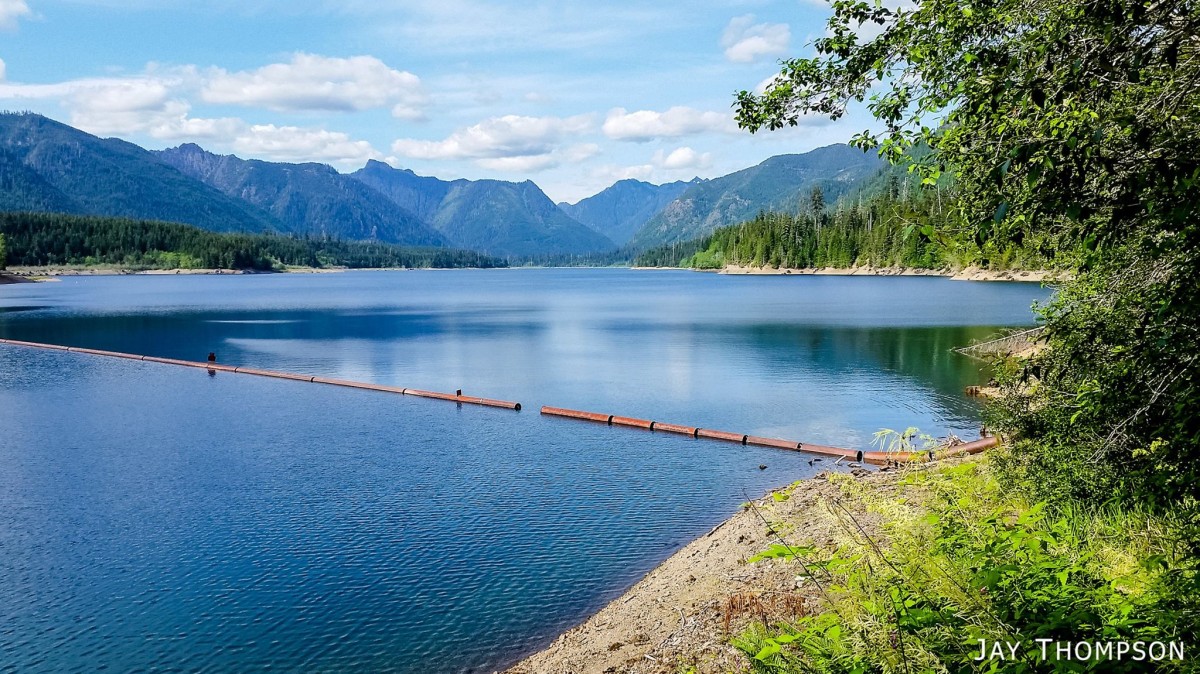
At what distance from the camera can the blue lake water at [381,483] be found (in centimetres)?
1850

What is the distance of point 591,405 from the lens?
1896 inches

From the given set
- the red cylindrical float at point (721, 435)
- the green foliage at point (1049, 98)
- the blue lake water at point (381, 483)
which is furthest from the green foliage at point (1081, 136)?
the red cylindrical float at point (721, 435)

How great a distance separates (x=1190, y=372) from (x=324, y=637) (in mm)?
18024

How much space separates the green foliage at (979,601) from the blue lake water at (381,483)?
31.5 ft

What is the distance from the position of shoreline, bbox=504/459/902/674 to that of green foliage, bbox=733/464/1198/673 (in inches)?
56.4

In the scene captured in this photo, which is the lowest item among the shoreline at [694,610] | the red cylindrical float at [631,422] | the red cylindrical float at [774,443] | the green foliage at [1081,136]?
the red cylindrical float at [631,422]

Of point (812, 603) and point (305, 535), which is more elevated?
point (812, 603)

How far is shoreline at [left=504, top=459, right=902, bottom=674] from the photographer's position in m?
14.4

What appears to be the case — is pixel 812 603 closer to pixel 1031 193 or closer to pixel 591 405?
pixel 1031 193

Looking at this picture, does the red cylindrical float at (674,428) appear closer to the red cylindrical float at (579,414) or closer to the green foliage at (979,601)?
the red cylindrical float at (579,414)

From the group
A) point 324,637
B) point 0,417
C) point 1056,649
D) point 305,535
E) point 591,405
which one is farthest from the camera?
point 591,405

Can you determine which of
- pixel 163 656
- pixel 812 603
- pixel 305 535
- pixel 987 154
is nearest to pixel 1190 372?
pixel 987 154

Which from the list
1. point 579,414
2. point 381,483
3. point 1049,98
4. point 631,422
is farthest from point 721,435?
point 1049,98

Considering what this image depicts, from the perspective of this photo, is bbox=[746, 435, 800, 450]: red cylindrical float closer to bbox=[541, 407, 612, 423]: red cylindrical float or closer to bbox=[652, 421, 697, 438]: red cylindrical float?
bbox=[652, 421, 697, 438]: red cylindrical float
